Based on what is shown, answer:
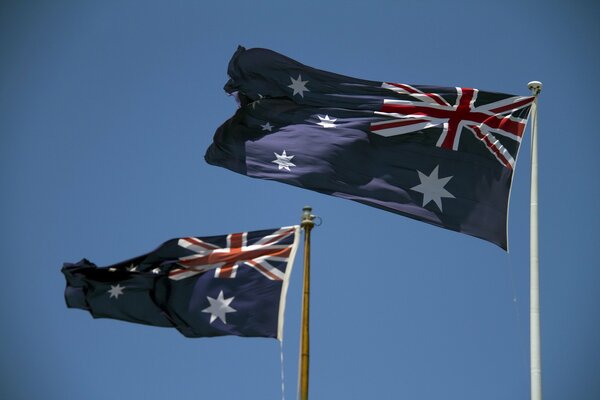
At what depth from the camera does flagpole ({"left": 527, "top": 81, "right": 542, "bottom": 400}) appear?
1875 cm

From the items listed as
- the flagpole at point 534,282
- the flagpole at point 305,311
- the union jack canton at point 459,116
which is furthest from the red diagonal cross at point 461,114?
the flagpole at point 305,311

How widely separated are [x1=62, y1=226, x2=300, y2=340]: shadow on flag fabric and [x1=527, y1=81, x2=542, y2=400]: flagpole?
481 centimetres

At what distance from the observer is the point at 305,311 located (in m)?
20.7

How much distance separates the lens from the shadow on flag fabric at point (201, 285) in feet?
73.7

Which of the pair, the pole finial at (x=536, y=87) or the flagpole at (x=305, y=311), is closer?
the flagpole at (x=305, y=311)

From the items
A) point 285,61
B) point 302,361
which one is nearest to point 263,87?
point 285,61

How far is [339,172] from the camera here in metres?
23.3

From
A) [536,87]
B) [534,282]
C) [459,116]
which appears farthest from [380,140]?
[534,282]

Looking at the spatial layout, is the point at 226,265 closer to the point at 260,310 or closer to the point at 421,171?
the point at 260,310

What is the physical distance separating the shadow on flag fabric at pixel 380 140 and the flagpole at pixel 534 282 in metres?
1.01

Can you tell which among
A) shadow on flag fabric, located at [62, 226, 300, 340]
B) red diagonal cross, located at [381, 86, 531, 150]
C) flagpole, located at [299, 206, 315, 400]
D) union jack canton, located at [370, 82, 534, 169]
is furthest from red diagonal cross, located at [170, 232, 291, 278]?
red diagonal cross, located at [381, 86, 531, 150]

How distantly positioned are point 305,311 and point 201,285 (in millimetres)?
3226

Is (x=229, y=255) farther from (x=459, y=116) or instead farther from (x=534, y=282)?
(x=534, y=282)

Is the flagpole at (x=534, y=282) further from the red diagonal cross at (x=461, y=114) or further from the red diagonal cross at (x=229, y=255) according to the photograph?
the red diagonal cross at (x=229, y=255)
